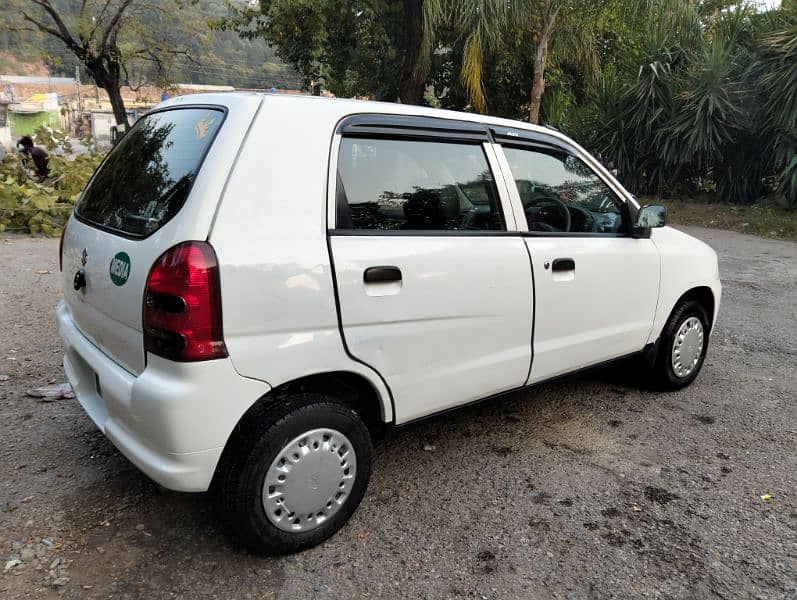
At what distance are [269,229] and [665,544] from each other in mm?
2023

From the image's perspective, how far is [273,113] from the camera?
228 centimetres

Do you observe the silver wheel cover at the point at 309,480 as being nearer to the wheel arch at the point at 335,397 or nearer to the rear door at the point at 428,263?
the wheel arch at the point at 335,397

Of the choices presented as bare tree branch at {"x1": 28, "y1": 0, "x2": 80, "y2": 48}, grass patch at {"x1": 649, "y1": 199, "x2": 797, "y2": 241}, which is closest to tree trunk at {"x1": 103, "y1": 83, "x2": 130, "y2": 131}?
bare tree branch at {"x1": 28, "y1": 0, "x2": 80, "y2": 48}

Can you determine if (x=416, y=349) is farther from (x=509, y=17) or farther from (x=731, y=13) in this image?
(x=731, y=13)

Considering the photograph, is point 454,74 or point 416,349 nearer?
point 416,349

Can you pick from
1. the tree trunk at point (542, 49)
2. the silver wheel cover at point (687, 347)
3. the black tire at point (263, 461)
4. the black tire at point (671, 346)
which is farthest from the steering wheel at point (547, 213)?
the tree trunk at point (542, 49)

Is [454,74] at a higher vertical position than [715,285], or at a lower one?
higher

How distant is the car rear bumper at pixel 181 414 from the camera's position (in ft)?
6.67

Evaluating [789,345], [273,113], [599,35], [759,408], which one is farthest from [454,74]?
[273,113]

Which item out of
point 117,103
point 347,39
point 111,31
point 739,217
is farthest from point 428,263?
point 111,31

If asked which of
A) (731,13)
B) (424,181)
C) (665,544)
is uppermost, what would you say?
(731,13)

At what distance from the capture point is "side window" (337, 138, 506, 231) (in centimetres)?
246

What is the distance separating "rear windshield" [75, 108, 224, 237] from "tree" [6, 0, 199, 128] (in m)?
15.1

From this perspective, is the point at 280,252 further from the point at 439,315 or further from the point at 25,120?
the point at 25,120
